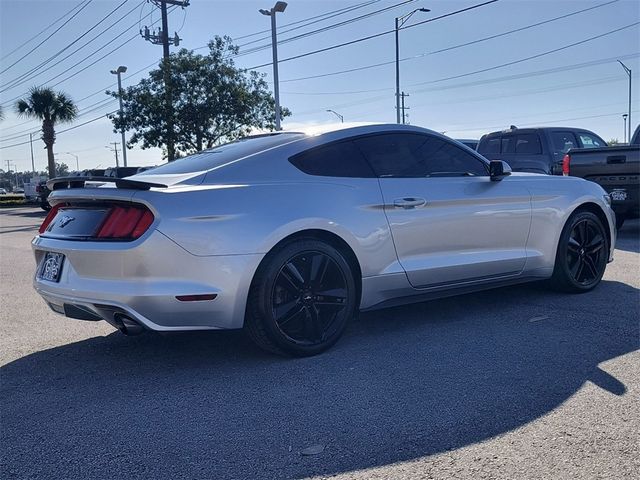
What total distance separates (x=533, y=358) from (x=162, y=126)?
25.0 m

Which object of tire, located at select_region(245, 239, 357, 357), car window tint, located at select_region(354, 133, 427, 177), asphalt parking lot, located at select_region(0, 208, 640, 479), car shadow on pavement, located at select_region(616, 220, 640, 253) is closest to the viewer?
asphalt parking lot, located at select_region(0, 208, 640, 479)

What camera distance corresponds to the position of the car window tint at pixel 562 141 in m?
12.0

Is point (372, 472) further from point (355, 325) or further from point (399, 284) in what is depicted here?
point (355, 325)

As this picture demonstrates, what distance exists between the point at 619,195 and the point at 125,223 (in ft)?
25.9

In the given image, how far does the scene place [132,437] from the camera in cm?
288

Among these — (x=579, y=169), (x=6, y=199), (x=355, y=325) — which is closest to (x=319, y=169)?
(x=355, y=325)

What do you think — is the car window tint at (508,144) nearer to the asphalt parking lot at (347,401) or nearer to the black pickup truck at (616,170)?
the black pickup truck at (616,170)

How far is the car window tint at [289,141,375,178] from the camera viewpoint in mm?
4133

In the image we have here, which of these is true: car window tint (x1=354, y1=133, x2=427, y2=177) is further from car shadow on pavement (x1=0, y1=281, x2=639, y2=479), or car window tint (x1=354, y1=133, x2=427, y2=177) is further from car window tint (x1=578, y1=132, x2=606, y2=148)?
car window tint (x1=578, y1=132, x2=606, y2=148)

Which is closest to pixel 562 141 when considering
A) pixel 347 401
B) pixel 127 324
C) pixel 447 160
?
pixel 447 160

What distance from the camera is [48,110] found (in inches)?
1553

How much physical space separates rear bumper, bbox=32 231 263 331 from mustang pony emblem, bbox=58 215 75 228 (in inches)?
8.3

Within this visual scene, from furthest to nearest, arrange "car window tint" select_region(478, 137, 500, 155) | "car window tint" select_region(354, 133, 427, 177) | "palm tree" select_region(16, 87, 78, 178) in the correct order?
"palm tree" select_region(16, 87, 78, 178), "car window tint" select_region(478, 137, 500, 155), "car window tint" select_region(354, 133, 427, 177)

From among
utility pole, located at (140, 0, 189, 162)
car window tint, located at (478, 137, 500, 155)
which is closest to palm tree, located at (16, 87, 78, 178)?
utility pole, located at (140, 0, 189, 162)
